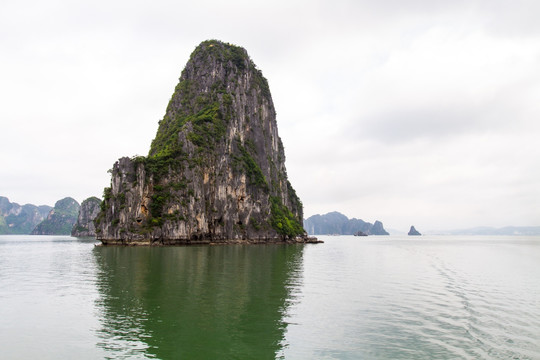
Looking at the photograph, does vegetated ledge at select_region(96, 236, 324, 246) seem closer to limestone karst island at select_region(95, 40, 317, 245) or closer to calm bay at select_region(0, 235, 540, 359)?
limestone karst island at select_region(95, 40, 317, 245)

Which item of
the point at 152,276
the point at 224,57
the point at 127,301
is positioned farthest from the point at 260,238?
the point at 127,301

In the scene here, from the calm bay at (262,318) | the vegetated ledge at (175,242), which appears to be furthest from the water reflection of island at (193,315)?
the vegetated ledge at (175,242)

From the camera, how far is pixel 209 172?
366 ft

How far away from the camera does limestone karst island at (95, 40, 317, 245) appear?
Answer: 93750mm

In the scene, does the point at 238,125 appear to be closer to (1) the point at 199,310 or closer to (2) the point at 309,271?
(2) the point at 309,271

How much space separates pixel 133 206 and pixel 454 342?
88896 mm

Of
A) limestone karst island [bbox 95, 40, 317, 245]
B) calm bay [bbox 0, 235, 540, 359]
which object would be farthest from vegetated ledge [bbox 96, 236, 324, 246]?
calm bay [bbox 0, 235, 540, 359]

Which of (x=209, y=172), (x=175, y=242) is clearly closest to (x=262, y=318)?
(x=175, y=242)

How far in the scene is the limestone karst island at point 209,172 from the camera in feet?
308

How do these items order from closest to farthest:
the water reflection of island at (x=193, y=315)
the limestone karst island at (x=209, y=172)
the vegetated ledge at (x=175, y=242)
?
the water reflection of island at (x=193, y=315) < the vegetated ledge at (x=175, y=242) < the limestone karst island at (x=209, y=172)

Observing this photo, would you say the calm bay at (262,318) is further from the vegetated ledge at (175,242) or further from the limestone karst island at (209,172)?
the limestone karst island at (209,172)

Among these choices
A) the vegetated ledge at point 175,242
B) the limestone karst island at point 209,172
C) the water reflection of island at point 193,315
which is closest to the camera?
the water reflection of island at point 193,315

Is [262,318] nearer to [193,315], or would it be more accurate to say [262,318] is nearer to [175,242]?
[193,315]

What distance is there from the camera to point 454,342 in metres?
15.4
